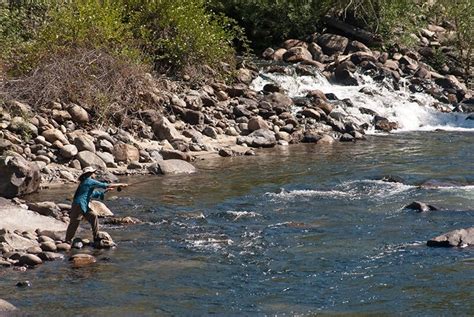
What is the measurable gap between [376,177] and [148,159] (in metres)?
5.24

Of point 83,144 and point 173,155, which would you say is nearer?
point 83,144

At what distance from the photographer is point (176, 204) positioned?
16062 millimetres

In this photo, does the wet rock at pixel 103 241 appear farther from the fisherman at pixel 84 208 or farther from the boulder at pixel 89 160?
the boulder at pixel 89 160

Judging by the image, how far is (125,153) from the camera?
1984 centimetres

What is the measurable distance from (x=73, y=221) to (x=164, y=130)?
9220 mm

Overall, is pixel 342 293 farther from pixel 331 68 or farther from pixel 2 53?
pixel 331 68

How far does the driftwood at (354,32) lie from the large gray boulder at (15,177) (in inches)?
776

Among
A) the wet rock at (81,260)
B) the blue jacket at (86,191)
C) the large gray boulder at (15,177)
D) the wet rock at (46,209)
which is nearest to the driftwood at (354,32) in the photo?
the large gray boulder at (15,177)

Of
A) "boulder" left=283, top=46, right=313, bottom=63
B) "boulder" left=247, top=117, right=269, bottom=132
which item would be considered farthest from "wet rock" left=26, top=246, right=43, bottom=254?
"boulder" left=283, top=46, right=313, bottom=63

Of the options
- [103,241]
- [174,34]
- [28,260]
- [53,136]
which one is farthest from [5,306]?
[174,34]

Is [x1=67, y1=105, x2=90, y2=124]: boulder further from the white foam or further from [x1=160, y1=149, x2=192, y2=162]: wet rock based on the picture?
the white foam

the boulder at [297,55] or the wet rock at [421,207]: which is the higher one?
the boulder at [297,55]

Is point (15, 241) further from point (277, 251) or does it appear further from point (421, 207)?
point (421, 207)

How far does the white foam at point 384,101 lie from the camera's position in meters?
27.1
